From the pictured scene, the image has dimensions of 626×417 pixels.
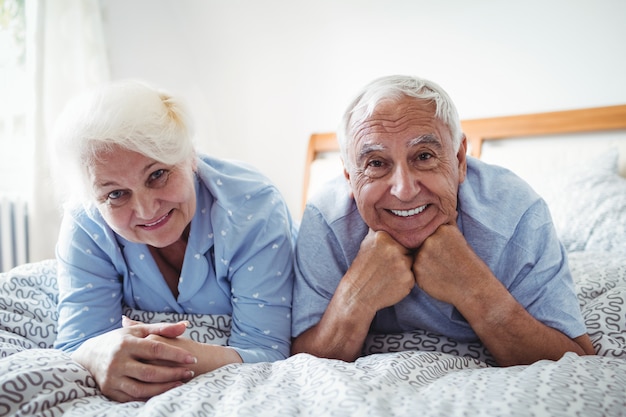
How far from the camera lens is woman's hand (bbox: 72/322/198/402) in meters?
0.92

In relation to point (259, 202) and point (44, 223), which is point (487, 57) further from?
point (44, 223)

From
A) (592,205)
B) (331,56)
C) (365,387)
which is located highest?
(331,56)

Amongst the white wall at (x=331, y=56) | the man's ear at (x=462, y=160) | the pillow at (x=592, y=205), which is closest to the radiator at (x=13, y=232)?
the white wall at (x=331, y=56)

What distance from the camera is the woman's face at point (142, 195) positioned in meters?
1.12

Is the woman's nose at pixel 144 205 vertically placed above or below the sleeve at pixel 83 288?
above

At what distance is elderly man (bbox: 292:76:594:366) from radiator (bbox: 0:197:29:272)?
1.91m

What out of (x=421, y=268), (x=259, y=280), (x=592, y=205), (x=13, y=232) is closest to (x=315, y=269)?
(x=259, y=280)

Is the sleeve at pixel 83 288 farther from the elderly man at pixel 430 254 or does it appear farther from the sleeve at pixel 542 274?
the sleeve at pixel 542 274

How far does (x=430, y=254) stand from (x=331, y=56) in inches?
81.7

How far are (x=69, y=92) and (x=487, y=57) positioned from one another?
2.17m

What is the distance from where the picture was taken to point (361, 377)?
84cm

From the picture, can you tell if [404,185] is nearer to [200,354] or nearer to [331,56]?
[200,354]

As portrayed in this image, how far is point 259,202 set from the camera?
1323mm

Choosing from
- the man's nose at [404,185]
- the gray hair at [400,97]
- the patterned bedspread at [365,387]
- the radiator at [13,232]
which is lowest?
the radiator at [13,232]
